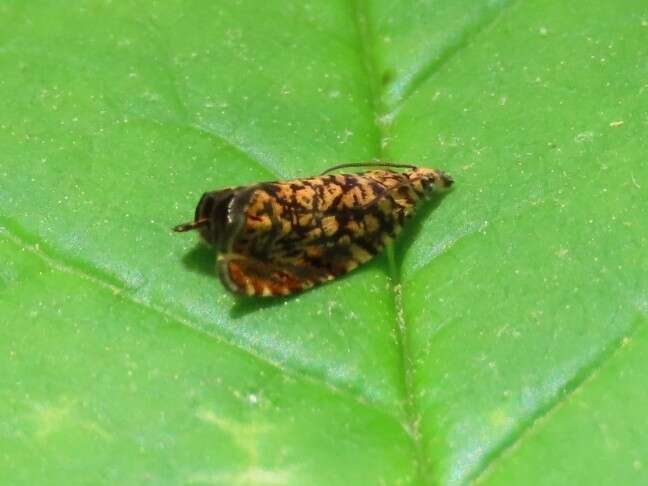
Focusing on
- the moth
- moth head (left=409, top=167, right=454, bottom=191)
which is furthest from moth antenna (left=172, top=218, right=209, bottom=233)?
moth head (left=409, top=167, right=454, bottom=191)

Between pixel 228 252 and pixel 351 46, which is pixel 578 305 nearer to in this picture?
pixel 228 252

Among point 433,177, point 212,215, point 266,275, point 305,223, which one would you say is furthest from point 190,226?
point 433,177

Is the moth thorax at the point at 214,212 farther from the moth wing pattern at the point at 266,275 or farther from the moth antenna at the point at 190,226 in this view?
the moth wing pattern at the point at 266,275

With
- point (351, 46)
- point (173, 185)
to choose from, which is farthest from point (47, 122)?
point (351, 46)

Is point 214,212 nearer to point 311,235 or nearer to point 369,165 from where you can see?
point 311,235

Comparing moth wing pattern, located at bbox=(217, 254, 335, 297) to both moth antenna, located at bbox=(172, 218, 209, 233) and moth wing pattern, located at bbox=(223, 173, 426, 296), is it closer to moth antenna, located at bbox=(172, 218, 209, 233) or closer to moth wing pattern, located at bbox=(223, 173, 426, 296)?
moth wing pattern, located at bbox=(223, 173, 426, 296)

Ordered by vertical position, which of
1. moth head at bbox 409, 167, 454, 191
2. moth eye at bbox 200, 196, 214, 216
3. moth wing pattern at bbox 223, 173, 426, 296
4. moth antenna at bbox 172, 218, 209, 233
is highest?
moth eye at bbox 200, 196, 214, 216

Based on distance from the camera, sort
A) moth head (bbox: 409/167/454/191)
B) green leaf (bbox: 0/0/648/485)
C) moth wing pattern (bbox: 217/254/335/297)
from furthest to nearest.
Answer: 1. moth head (bbox: 409/167/454/191)
2. moth wing pattern (bbox: 217/254/335/297)
3. green leaf (bbox: 0/0/648/485)
